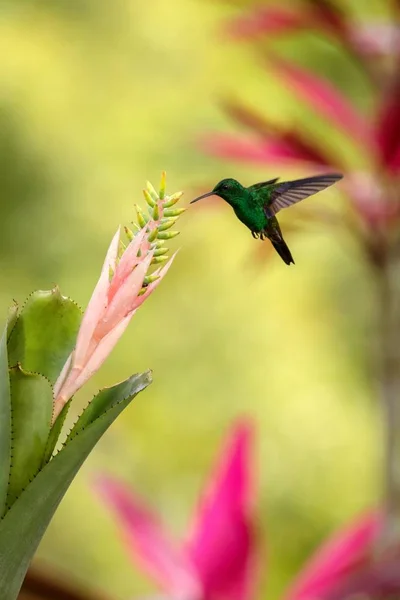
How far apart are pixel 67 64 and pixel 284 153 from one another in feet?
6.71

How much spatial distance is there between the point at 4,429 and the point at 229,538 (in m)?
0.46

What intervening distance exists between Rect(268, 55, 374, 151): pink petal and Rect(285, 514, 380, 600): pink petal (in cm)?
31

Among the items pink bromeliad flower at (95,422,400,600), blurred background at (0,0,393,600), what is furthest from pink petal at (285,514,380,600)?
blurred background at (0,0,393,600)

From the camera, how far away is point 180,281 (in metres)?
2.34

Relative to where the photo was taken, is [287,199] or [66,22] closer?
[287,199]

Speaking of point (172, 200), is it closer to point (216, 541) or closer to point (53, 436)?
point (53, 436)

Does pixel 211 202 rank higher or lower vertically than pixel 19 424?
higher

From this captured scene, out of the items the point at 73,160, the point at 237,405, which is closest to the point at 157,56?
the point at 73,160

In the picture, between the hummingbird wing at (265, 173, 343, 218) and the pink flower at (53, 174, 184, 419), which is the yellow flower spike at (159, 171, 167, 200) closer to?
the pink flower at (53, 174, 184, 419)

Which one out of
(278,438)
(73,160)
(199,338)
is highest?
(73,160)

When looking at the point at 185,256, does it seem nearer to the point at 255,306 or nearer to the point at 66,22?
the point at 255,306

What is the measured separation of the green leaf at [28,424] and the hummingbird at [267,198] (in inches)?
2.6

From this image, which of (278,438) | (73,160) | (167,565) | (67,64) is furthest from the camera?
(67,64)

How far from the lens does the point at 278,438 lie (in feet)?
6.99
